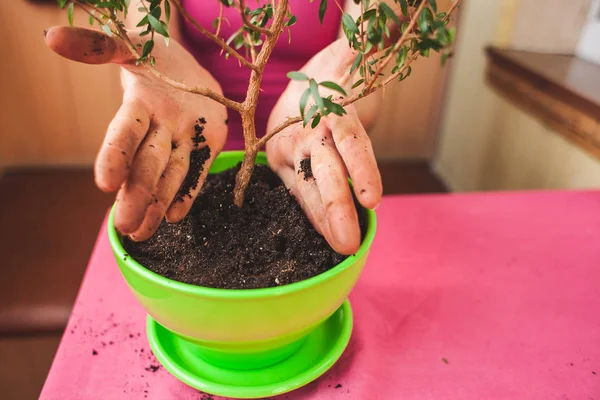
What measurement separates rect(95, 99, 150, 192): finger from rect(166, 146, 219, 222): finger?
8cm

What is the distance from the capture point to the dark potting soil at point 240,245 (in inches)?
19.8

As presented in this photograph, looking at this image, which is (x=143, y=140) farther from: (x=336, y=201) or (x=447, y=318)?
(x=447, y=318)

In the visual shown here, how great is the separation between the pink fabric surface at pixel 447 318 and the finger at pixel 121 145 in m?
0.28

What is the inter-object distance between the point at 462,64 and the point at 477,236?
1.32 metres

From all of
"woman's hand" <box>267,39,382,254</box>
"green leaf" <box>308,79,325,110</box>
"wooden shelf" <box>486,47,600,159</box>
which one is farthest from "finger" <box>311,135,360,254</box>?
"wooden shelf" <box>486,47,600,159</box>

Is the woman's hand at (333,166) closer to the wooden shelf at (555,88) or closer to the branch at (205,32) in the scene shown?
the branch at (205,32)

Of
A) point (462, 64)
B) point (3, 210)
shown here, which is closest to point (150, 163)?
point (3, 210)

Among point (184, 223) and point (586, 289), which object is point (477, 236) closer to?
point (586, 289)

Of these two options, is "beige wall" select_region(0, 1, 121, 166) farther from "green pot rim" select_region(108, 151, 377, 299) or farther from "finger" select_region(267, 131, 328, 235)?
"green pot rim" select_region(108, 151, 377, 299)

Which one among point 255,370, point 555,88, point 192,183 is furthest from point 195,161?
point 555,88

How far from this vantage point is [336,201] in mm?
486

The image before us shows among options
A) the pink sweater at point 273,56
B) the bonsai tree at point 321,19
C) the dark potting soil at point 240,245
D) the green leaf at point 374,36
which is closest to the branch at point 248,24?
the bonsai tree at point 321,19

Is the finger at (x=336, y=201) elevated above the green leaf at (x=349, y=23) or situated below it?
below

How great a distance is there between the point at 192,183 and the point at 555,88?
1.14m
